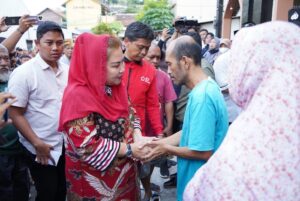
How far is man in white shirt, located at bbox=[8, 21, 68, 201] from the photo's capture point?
2.54 metres

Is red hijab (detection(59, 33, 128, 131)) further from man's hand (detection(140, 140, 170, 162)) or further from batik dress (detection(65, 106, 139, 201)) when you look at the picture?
man's hand (detection(140, 140, 170, 162))

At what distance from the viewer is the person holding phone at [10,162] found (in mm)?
2691

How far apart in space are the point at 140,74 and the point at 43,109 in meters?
0.97

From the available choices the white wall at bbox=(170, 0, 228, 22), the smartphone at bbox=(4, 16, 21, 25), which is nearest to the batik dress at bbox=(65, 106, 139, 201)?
the smartphone at bbox=(4, 16, 21, 25)

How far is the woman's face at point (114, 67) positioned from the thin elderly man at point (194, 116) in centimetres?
36

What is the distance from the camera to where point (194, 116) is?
6.30ft

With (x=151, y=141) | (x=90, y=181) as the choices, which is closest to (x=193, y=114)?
(x=151, y=141)

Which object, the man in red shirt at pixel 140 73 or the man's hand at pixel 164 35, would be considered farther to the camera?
the man's hand at pixel 164 35

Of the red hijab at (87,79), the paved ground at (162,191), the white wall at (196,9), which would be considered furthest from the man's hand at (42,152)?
the white wall at (196,9)

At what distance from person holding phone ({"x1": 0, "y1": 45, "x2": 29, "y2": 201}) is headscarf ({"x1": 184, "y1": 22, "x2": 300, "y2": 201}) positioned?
199 centimetres

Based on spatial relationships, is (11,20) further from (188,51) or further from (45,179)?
(188,51)

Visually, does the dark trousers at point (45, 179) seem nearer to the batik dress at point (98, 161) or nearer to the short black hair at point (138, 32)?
the batik dress at point (98, 161)

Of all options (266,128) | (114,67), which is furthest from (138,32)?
(266,128)

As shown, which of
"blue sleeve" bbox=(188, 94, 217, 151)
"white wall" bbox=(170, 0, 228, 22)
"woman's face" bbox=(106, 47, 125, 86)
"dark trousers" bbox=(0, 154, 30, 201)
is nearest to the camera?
"blue sleeve" bbox=(188, 94, 217, 151)
